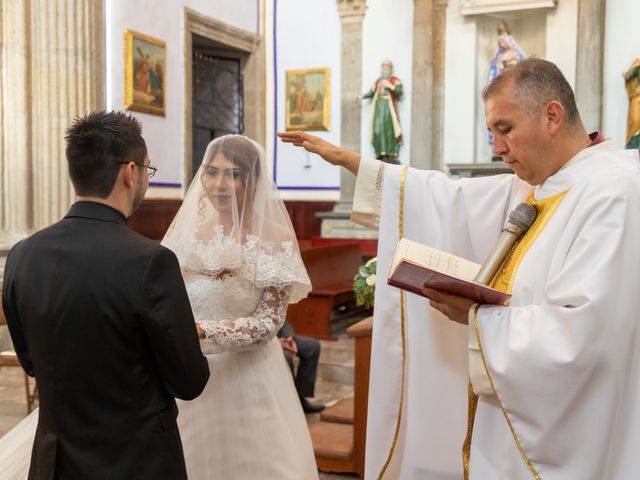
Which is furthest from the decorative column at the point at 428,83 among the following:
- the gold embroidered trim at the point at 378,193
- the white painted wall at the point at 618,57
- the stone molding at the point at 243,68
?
the gold embroidered trim at the point at 378,193

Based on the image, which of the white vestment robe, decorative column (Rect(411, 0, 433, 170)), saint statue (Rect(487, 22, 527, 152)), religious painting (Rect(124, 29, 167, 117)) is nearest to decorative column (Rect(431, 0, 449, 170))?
decorative column (Rect(411, 0, 433, 170))

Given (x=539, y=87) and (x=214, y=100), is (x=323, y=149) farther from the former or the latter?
(x=214, y=100)

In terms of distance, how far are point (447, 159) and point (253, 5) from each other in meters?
4.28

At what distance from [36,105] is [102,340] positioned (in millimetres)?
5966

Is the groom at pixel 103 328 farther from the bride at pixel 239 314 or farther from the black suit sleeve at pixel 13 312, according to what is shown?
the bride at pixel 239 314

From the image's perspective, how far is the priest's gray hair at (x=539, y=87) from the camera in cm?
206

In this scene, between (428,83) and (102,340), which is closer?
(102,340)

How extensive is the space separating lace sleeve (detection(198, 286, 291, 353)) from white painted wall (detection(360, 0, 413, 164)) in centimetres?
951

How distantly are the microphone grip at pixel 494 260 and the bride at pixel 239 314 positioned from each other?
86 cm

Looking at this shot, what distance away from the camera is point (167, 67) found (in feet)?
34.1

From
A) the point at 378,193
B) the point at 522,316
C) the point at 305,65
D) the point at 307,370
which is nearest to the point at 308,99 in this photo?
the point at 305,65

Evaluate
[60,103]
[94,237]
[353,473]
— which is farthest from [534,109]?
[60,103]

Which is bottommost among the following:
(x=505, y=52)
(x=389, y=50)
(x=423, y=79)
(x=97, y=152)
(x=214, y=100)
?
(x=97, y=152)

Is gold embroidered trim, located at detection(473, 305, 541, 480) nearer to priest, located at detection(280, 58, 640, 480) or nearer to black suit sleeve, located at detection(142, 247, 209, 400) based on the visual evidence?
priest, located at detection(280, 58, 640, 480)
